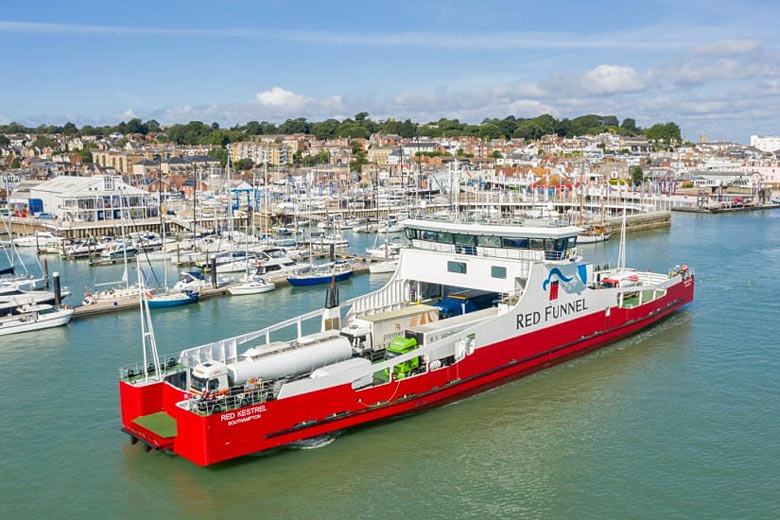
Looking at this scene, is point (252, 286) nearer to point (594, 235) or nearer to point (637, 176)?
point (594, 235)

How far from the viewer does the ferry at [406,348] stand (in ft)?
45.4

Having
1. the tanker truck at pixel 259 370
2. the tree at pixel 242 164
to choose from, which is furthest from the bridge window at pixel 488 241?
the tree at pixel 242 164

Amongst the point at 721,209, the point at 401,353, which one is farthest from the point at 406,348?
the point at 721,209

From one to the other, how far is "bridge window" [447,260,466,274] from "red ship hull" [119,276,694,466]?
2.81 meters

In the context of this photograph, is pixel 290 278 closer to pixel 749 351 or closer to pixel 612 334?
pixel 612 334

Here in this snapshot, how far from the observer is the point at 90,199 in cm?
5612

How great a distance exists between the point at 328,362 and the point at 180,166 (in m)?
88.3

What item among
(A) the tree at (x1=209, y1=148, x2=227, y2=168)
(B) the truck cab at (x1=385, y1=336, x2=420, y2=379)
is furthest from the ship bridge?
(A) the tree at (x1=209, y1=148, x2=227, y2=168)

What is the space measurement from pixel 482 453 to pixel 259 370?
5.21 m

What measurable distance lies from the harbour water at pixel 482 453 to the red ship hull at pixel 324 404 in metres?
0.47

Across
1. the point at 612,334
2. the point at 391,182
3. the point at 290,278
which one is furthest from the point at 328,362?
the point at 391,182

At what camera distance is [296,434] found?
14.2m

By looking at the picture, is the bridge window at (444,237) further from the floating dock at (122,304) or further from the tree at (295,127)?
the tree at (295,127)

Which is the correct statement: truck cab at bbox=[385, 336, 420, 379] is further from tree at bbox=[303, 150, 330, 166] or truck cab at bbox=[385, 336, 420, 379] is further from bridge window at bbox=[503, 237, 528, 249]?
tree at bbox=[303, 150, 330, 166]
